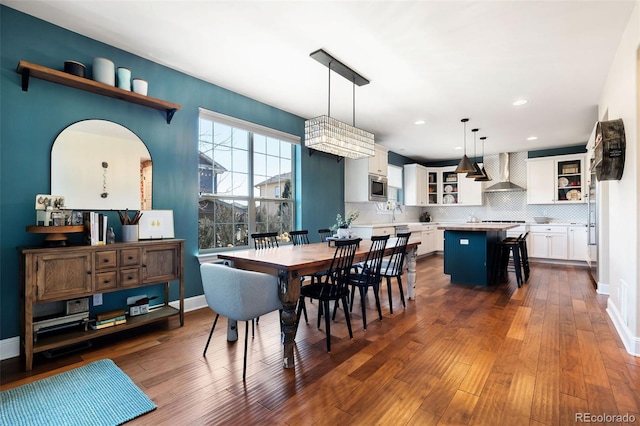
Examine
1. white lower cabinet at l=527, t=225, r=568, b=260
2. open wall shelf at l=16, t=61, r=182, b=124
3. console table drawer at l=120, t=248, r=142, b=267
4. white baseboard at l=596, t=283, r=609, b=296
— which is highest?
open wall shelf at l=16, t=61, r=182, b=124

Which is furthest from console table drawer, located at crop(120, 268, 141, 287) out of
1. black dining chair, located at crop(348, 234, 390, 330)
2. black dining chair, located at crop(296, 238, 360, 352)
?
black dining chair, located at crop(348, 234, 390, 330)

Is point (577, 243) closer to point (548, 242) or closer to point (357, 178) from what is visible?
point (548, 242)

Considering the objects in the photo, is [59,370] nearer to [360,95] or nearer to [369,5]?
[369,5]

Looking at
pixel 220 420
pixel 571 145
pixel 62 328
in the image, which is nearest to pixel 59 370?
pixel 62 328

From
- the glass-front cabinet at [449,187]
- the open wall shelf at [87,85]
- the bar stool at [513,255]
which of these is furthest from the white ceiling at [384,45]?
the glass-front cabinet at [449,187]

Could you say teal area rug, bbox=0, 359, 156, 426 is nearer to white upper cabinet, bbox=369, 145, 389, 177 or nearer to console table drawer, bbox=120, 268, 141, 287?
console table drawer, bbox=120, 268, 141, 287

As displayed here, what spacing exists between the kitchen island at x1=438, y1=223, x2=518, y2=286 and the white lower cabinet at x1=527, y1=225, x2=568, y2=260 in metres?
2.57

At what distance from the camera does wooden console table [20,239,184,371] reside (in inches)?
85.7

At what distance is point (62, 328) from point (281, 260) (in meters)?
1.88

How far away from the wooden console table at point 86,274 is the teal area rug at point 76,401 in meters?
0.37

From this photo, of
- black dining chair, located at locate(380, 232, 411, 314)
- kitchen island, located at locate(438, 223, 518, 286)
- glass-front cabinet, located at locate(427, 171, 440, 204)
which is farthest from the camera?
glass-front cabinet, located at locate(427, 171, 440, 204)

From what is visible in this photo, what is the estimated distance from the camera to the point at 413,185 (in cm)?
800

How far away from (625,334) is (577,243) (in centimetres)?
485

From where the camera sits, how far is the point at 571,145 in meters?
6.88
